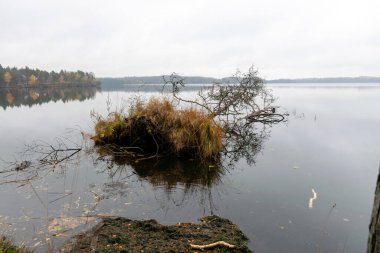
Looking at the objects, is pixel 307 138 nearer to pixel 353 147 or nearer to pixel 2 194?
pixel 353 147

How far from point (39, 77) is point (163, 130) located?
416ft

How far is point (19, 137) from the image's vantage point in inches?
584

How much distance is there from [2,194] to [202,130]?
20.0 feet

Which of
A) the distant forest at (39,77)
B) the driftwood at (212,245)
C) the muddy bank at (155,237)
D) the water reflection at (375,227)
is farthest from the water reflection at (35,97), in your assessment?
the distant forest at (39,77)

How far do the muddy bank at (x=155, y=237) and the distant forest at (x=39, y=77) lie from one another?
119m

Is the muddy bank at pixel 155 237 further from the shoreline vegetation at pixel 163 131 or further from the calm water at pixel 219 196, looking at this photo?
the shoreline vegetation at pixel 163 131

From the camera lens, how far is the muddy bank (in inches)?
170

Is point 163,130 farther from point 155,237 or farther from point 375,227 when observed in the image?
point 375,227

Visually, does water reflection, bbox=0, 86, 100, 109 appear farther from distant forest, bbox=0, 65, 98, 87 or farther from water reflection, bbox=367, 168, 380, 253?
distant forest, bbox=0, 65, 98, 87

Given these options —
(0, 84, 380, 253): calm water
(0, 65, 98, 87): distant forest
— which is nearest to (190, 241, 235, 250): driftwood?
(0, 84, 380, 253): calm water

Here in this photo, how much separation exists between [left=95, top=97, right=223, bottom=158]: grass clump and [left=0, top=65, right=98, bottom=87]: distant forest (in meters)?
112

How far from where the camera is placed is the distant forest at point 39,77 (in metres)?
107

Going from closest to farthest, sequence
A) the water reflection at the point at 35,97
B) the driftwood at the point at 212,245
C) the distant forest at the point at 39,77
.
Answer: the driftwood at the point at 212,245 → the water reflection at the point at 35,97 → the distant forest at the point at 39,77

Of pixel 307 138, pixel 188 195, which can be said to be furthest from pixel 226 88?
pixel 188 195
